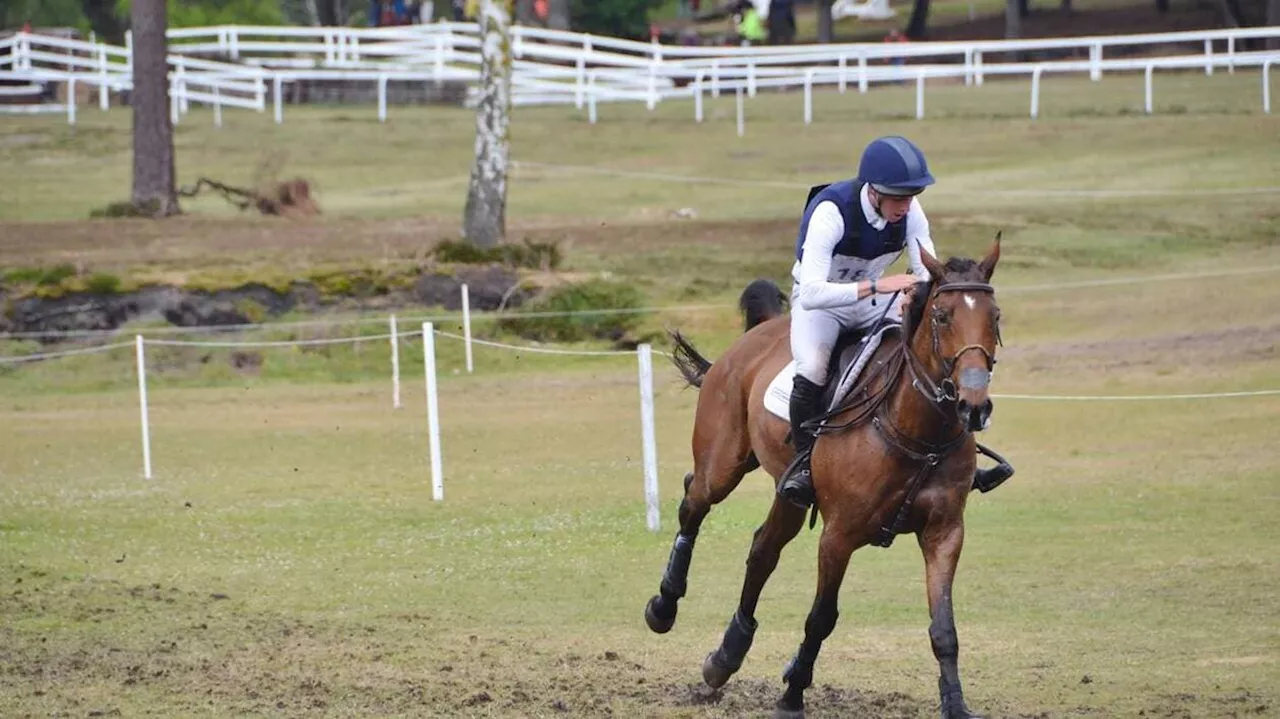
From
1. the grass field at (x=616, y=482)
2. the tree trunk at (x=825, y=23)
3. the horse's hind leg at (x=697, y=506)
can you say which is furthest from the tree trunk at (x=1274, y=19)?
the horse's hind leg at (x=697, y=506)

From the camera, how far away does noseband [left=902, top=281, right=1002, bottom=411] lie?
25.4 ft

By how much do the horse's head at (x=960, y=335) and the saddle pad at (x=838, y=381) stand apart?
536mm

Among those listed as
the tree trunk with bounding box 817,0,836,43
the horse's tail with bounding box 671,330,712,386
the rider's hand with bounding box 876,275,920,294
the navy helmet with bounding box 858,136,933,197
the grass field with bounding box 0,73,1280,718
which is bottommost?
the grass field with bounding box 0,73,1280,718

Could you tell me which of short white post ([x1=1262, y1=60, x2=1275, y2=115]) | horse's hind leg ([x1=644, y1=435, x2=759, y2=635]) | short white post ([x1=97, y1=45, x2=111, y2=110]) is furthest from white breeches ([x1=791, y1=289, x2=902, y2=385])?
short white post ([x1=97, y1=45, x2=111, y2=110])

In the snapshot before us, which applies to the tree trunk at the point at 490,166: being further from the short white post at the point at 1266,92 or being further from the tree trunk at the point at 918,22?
the tree trunk at the point at 918,22

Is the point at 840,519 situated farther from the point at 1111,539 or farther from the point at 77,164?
the point at 77,164

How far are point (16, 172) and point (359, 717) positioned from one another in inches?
1408

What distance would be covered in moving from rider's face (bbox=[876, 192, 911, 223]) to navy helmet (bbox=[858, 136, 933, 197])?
0.27ft

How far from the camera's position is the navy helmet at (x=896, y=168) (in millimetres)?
8398

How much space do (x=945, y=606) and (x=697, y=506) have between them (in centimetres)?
251

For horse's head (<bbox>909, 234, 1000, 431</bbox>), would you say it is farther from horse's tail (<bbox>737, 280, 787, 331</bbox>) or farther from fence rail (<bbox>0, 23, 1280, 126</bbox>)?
fence rail (<bbox>0, 23, 1280, 126</bbox>)

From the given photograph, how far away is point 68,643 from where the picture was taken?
35.8 feet

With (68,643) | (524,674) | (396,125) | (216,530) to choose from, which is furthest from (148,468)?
(396,125)

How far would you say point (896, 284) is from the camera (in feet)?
27.3
